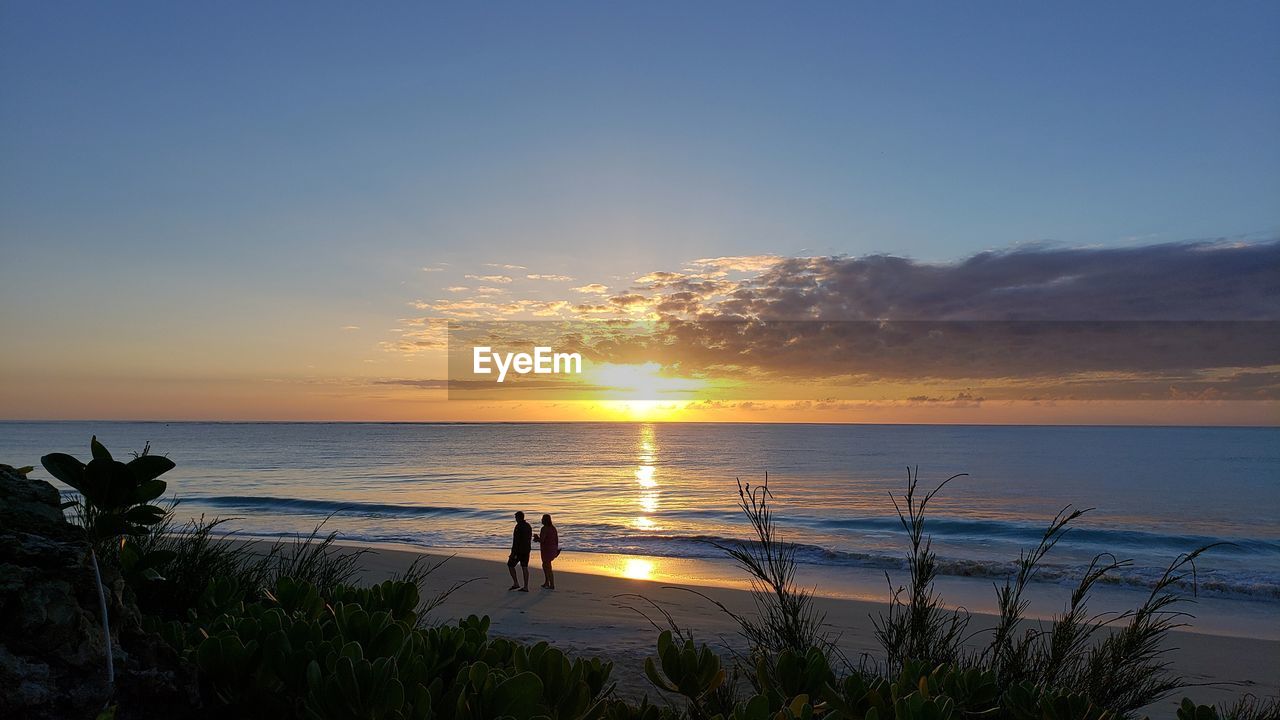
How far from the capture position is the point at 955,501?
3391 cm

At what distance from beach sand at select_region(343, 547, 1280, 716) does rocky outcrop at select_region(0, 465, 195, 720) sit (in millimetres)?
3215

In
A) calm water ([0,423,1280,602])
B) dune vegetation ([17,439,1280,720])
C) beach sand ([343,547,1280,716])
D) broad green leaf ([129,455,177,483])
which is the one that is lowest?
calm water ([0,423,1280,602])

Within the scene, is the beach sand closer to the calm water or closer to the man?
→ the man

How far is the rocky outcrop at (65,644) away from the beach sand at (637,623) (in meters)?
3.21

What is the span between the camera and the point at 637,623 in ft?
31.6

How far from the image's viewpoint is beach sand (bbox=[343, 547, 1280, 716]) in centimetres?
769

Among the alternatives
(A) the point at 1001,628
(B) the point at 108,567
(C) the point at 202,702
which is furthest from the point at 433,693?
(A) the point at 1001,628

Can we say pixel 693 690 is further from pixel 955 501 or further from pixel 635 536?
pixel 955 501

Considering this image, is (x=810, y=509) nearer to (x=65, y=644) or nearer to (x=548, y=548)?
(x=548, y=548)

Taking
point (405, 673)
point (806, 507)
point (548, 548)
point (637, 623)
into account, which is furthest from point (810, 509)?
point (405, 673)

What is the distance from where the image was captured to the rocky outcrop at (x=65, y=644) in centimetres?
170

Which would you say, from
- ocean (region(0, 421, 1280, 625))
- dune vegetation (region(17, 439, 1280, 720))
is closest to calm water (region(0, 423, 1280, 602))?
ocean (region(0, 421, 1280, 625))

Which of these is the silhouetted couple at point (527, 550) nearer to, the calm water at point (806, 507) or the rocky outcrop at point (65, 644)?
the calm water at point (806, 507)

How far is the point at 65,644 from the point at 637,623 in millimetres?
8418
